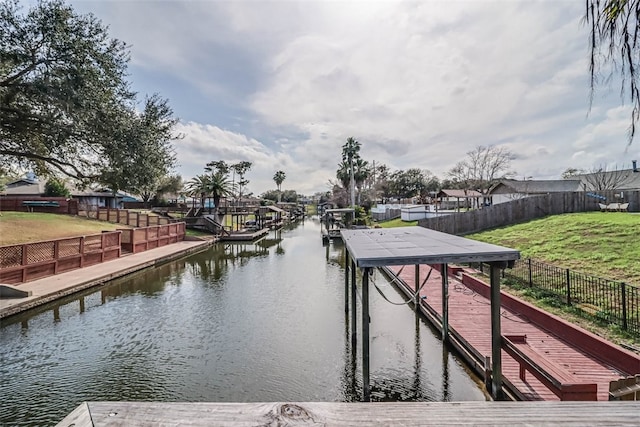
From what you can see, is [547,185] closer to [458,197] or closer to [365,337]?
[458,197]

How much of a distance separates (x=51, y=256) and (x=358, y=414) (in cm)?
1694

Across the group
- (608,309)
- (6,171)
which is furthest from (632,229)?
(6,171)

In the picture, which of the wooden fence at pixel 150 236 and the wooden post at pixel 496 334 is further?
the wooden fence at pixel 150 236

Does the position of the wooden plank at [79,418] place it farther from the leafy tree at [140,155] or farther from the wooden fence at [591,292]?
the leafy tree at [140,155]

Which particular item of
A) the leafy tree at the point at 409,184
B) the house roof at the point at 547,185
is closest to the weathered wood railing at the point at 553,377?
the house roof at the point at 547,185

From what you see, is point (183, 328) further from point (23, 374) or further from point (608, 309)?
point (608, 309)

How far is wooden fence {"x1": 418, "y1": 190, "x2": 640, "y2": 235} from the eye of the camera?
20.1 m

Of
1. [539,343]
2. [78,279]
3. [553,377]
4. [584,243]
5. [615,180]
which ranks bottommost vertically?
[539,343]

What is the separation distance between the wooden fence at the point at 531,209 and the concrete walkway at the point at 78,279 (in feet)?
56.7

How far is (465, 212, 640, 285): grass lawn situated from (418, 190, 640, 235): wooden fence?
6.89 feet

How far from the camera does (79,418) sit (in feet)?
2.60

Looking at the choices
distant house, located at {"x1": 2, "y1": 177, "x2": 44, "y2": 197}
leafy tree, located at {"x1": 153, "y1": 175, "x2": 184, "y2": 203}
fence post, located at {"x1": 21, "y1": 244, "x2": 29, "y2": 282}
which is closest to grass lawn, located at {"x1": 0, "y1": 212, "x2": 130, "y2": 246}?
fence post, located at {"x1": 21, "y1": 244, "x2": 29, "y2": 282}

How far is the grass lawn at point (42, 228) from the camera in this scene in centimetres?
1744

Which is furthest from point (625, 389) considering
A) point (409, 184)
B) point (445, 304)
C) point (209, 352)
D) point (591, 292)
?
point (409, 184)
